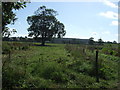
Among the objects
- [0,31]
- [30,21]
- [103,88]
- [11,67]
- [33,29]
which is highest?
[30,21]

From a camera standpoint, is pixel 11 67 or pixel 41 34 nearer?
pixel 11 67

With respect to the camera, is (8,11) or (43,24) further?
(43,24)

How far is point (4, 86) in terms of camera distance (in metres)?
4.60

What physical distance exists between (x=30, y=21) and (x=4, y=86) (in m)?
47.3

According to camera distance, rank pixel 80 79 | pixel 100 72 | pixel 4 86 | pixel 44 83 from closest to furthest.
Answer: pixel 4 86 < pixel 44 83 < pixel 80 79 < pixel 100 72

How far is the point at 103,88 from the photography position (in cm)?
527

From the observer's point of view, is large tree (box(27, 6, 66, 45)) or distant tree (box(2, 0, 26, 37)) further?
large tree (box(27, 6, 66, 45))

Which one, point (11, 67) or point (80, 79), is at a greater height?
point (11, 67)

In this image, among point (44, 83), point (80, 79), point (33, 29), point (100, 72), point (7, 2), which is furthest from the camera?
point (33, 29)

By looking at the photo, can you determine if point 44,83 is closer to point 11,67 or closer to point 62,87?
point 62,87

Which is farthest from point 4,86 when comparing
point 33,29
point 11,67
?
point 33,29

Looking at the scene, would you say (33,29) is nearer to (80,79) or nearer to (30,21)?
(30,21)

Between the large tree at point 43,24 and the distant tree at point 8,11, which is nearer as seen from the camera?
the distant tree at point 8,11

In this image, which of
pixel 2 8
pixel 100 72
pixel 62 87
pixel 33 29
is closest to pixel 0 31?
pixel 2 8
